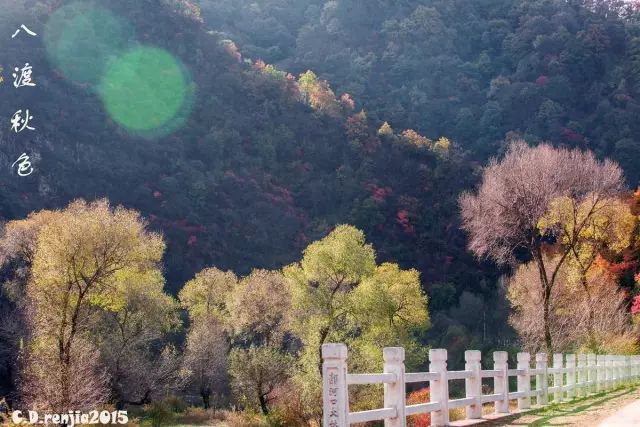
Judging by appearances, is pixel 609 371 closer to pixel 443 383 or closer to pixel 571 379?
pixel 571 379

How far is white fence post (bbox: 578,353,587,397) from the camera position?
775 inches

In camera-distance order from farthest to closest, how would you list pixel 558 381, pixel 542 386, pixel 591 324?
pixel 591 324
pixel 558 381
pixel 542 386

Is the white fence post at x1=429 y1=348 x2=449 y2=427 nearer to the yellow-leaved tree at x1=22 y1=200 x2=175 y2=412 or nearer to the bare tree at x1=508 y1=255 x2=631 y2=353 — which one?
the yellow-leaved tree at x1=22 y1=200 x2=175 y2=412

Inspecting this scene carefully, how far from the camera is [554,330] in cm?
3741

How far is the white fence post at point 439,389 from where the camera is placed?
36.2 ft

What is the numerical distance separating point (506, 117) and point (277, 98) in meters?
36.4

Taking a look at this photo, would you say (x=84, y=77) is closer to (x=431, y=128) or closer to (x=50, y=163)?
(x=50, y=163)

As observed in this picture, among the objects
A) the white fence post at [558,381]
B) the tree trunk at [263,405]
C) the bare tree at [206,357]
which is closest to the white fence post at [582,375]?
the white fence post at [558,381]

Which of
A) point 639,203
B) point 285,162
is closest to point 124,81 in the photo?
point 285,162

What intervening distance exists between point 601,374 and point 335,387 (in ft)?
52.7

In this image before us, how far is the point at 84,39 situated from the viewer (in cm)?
9181

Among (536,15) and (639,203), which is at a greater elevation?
(536,15)

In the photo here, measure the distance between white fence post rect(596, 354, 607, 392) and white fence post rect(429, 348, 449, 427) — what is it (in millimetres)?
12100

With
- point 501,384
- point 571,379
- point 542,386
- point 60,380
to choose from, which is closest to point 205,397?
point 60,380
